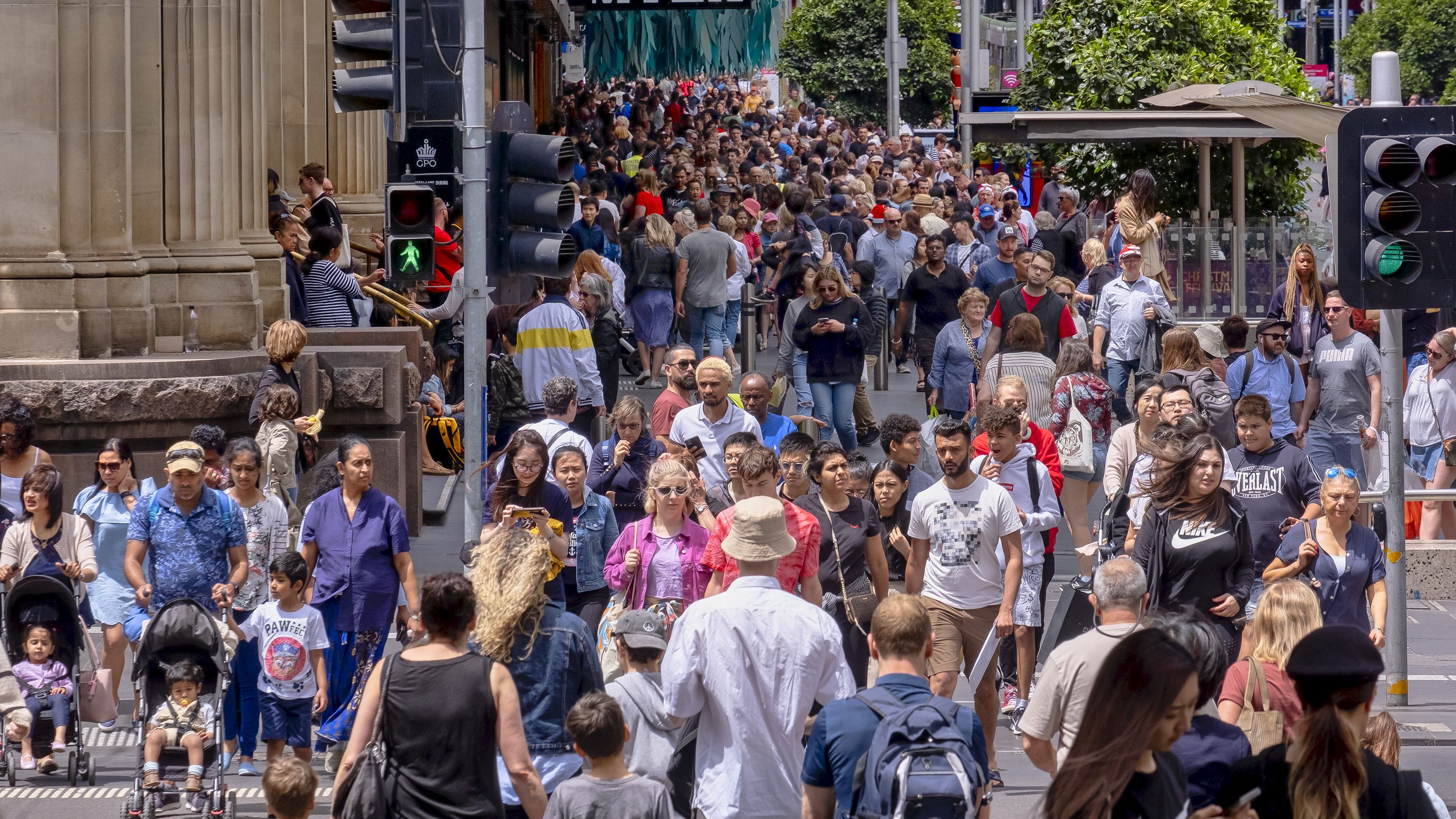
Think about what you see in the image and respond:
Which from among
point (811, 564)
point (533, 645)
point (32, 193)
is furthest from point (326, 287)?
point (533, 645)

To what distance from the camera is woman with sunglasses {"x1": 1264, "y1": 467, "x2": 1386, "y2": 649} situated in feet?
27.6

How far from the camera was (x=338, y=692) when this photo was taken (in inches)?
349

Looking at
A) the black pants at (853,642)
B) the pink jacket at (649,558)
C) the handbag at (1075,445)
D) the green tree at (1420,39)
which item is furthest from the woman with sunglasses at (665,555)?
the green tree at (1420,39)

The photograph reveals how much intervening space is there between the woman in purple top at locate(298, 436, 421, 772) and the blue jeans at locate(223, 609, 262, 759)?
32 cm

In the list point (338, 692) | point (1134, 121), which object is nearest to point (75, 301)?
point (338, 692)

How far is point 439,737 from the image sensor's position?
555cm

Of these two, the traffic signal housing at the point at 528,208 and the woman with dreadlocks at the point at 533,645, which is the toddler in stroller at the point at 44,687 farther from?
the woman with dreadlocks at the point at 533,645

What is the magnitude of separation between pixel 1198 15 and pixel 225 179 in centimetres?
1571

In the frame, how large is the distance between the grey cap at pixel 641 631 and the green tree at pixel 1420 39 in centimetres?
6278

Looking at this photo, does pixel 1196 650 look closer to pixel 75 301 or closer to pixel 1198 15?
pixel 75 301

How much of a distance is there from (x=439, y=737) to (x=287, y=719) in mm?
3026

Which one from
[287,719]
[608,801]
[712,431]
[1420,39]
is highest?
[1420,39]

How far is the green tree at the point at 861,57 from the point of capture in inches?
2206

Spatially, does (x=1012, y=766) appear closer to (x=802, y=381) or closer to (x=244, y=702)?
(x=244, y=702)
